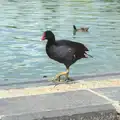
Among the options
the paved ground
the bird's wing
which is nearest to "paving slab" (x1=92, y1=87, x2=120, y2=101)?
the paved ground

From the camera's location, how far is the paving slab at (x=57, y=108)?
5699 millimetres

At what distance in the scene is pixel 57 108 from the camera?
233 inches

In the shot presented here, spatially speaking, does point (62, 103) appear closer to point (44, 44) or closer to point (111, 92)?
point (111, 92)

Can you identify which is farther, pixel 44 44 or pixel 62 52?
pixel 44 44

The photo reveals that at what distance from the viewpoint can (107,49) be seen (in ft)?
61.8

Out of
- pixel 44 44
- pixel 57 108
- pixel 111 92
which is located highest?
pixel 57 108

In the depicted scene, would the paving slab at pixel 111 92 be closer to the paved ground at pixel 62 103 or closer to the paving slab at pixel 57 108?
the paved ground at pixel 62 103

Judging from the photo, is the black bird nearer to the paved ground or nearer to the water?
the paved ground

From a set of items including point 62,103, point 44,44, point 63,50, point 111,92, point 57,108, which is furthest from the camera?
point 44,44

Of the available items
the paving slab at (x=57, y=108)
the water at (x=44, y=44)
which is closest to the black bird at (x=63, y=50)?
the paving slab at (x=57, y=108)

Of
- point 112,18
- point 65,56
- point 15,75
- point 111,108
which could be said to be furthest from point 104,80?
point 112,18

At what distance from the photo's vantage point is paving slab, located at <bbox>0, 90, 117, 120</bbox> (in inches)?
224

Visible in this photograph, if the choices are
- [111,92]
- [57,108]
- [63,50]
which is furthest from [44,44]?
[57,108]

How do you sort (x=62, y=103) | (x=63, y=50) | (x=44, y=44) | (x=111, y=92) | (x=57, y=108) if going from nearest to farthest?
1. (x=57, y=108)
2. (x=62, y=103)
3. (x=111, y=92)
4. (x=63, y=50)
5. (x=44, y=44)
